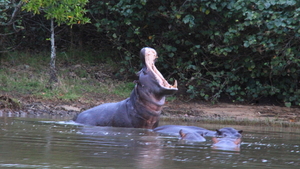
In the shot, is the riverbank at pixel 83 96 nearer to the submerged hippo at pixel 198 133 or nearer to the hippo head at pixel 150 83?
the hippo head at pixel 150 83

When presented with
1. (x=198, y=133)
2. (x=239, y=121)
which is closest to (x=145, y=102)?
(x=198, y=133)

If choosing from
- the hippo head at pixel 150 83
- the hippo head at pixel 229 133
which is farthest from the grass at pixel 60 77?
the hippo head at pixel 229 133

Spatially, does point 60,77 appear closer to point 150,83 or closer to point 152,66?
point 152,66

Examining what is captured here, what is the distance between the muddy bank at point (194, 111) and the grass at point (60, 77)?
638mm

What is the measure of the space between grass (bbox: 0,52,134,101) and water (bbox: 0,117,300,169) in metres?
4.91

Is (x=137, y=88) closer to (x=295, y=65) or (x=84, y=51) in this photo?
(x=295, y=65)

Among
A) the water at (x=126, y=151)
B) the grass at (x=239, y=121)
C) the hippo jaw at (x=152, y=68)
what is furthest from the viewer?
the grass at (x=239, y=121)

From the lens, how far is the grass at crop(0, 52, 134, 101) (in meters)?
11.3

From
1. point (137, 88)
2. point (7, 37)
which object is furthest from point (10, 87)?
point (137, 88)

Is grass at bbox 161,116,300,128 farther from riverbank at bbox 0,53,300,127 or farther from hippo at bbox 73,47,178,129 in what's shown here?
hippo at bbox 73,47,178,129

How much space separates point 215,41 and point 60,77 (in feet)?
12.7

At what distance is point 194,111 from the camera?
1077 centimetres

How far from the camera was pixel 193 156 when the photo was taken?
4320mm

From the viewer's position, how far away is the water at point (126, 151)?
12.3 ft
